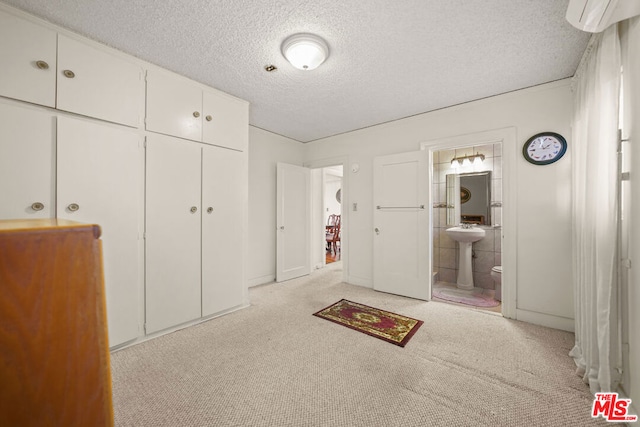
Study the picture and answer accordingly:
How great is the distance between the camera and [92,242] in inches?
28.3

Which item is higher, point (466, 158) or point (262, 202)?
point (466, 158)

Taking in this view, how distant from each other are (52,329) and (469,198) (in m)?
4.59

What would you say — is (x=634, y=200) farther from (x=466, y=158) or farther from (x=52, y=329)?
(x=466, y=158)

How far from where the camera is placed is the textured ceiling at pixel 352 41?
1651mm

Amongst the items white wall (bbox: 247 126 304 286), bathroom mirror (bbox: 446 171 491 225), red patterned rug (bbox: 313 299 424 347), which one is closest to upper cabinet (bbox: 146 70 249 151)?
white wall (bbox: 247 126 304 286)

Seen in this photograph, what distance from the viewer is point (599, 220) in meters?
1.58

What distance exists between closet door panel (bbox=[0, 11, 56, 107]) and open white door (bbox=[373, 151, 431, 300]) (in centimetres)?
338

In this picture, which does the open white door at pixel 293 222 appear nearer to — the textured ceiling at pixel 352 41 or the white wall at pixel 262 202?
the white wall at pixel 262 202

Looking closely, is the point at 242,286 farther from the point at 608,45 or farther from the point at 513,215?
the point at 608,45

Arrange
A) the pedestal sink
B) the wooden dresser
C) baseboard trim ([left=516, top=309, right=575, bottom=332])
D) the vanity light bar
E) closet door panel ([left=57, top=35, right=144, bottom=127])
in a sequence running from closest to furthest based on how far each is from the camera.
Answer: the wooden dresser
closet door panel ([left=57, top=35, right=144, bottom=127])
baseboard trim ([left=516, top=309, right=575, bottom=332])
the pedestal sink
the vanity light bar

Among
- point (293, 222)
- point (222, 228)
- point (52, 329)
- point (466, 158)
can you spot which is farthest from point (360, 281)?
point (52, 329)

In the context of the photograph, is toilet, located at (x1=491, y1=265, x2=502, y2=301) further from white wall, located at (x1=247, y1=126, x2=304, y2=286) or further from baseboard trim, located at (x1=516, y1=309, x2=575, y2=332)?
white wall, located at (x1=247, y1=126, x2=304, y2=286)

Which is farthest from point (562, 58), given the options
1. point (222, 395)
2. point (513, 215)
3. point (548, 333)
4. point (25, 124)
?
point (25, 124)

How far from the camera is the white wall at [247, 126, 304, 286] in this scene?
3.82m
